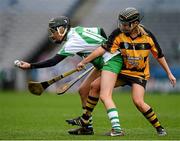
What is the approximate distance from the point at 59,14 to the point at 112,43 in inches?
801

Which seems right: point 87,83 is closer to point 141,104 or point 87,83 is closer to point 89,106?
point 89,106

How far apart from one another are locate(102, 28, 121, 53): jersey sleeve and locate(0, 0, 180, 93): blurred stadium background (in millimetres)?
19412

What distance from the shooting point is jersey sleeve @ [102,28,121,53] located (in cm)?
988

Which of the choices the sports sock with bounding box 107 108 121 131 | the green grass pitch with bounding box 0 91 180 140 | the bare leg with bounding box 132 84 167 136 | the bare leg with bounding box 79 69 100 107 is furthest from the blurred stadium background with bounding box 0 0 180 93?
the sports sock with bounding box 107 108 121 131

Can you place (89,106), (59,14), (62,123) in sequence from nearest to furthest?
(89,106) → (62,123) → (59,14)

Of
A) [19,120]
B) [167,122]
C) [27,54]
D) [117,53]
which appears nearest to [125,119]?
[167,122]

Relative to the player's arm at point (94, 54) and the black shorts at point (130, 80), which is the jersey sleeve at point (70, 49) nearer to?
the player's arm at point (94, 54)

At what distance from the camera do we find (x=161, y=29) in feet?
102

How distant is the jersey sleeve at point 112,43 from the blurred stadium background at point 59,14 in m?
19.4

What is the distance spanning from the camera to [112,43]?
9.89 metres

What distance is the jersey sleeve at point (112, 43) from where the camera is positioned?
988 centimetres

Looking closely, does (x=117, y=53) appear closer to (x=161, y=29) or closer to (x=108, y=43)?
(x=108, y=43)

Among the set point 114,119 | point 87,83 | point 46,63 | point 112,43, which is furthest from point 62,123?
point 112,43

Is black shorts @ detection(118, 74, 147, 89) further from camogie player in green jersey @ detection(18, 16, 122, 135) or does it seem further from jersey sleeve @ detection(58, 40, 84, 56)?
jersey sleeve @ detection(58, 40, 84, 56)
